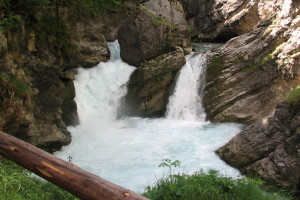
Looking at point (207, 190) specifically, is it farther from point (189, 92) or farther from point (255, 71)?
point (189, 92)

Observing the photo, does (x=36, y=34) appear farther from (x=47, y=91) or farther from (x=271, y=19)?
(x=271, y=19)

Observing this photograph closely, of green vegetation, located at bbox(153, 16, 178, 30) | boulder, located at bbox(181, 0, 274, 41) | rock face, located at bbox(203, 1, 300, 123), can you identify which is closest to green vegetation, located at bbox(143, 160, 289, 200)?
rock face, located at bbox(203, 1, 300, 123)

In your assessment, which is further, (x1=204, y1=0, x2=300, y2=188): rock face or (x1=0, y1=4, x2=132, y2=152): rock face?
(x1=204, y1=0, x2=300, y2=188): rock face

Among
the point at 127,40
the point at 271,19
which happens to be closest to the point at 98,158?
the point at 127,40

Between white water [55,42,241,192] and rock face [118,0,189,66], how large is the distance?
0.89 meters

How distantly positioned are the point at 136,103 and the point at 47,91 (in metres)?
5.35

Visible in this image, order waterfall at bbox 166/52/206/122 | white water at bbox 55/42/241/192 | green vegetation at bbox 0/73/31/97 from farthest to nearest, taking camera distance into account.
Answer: waterfall at bbox 166/52/206/122, white water at bbox 55/42/241/192, green vegetation at bbox 0/73/31/97

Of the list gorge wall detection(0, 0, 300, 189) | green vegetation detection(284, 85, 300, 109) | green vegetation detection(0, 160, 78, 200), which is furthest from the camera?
green vegetation detection(284, 85, 300, 109)

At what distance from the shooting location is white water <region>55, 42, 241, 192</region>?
8.16 m

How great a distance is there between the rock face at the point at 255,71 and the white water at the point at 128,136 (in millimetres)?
806

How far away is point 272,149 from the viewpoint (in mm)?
7820

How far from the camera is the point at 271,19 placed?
12227mm

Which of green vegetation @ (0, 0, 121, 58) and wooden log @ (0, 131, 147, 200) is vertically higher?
green vegetation @ (0, 0, 121, 58)

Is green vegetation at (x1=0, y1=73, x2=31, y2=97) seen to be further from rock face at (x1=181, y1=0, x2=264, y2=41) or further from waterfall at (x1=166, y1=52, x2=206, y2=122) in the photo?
rock face at (x1=181, y1=0, x2=264, y2=41)
